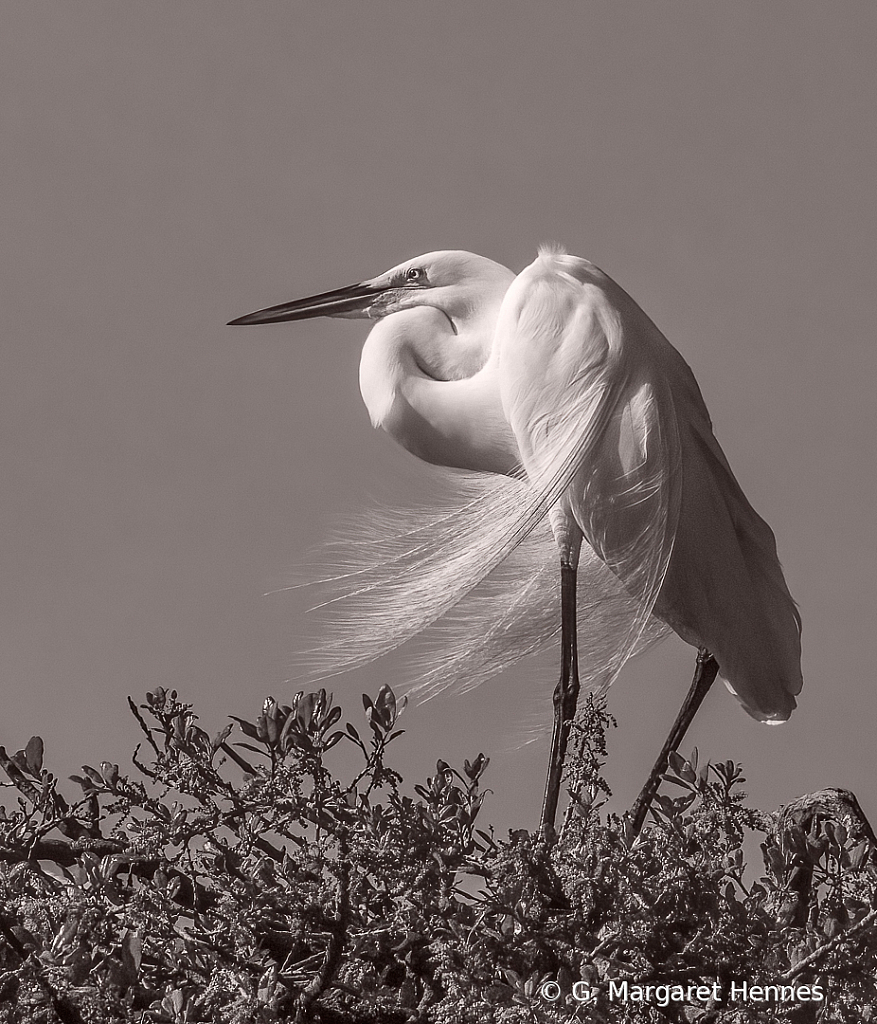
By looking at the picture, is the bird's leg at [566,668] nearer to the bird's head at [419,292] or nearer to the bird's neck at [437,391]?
the bird's neck at [437,391]

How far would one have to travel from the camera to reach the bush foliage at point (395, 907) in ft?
7.41

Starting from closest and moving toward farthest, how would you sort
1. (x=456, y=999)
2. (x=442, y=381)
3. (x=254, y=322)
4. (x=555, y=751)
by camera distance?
1. (x=456, y=999)
2. (x=555, y=751)
3. (x=442, y=381)
4. (x=254, y=322)

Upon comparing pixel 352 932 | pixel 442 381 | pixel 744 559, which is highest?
pixel 442 381

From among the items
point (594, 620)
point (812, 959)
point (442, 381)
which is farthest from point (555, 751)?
point (812, 959)

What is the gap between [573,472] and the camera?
4.21 meters

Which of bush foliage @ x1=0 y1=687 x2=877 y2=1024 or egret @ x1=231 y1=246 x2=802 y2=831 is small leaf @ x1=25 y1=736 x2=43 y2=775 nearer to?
bush foliage @ x1=0 y1=687 x2=877 y2=1024

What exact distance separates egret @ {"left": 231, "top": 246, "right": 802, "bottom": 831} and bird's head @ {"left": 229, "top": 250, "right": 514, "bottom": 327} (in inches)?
0.4

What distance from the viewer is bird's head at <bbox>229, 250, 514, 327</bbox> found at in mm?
4750

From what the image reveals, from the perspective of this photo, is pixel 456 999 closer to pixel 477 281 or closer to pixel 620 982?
pixel 620 982

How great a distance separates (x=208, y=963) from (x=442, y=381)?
2569mm

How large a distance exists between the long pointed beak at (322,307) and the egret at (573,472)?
18 centimetres

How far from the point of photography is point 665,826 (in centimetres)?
259

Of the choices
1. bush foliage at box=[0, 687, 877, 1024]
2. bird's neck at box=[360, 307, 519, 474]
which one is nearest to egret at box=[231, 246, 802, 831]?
A: bird's neck at box=[360, 307, 519, 474]

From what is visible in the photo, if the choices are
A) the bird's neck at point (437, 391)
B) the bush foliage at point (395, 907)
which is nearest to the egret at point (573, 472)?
the bird's neck at point (437, 391)
